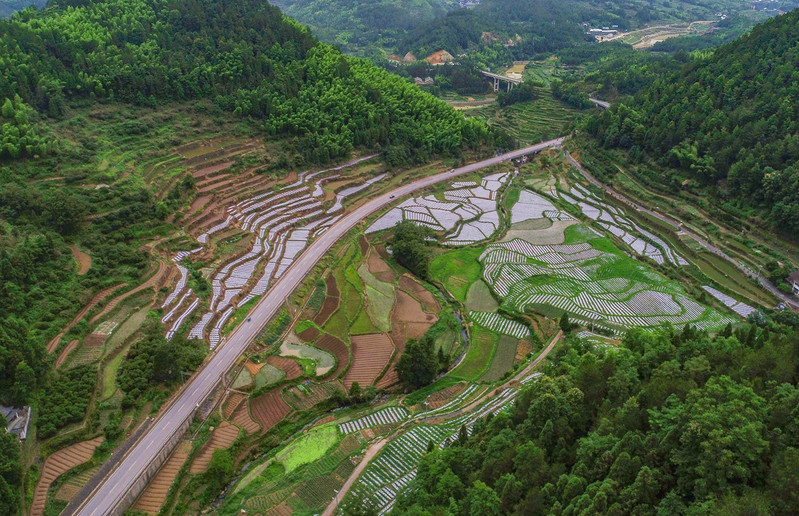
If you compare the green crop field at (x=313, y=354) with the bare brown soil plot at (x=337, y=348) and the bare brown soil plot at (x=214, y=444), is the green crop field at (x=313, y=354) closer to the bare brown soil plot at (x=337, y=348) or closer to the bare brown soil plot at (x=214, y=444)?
the bare brown soil plot at (x=337, y=348)

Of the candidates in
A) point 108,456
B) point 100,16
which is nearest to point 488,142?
point 100,16

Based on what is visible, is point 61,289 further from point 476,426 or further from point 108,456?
point 476,426

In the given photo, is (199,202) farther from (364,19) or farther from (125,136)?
(364,19)

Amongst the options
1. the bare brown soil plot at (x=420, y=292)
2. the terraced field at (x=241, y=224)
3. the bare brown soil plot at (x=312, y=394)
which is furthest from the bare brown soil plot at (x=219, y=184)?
the bare brown soil plot at (x=312, y=394)

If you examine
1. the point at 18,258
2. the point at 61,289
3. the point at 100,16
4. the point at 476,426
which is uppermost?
the point at 100,16

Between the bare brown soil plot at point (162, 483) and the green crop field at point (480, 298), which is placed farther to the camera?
the green crop field at point (480, 298)

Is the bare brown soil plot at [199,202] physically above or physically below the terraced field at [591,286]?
above

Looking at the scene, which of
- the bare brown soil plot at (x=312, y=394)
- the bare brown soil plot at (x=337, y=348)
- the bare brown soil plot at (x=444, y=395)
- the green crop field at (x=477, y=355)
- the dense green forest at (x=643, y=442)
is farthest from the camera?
the green crop field at (x=477, y=355)
